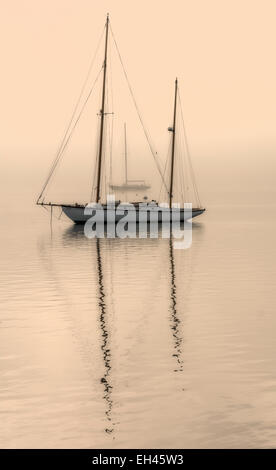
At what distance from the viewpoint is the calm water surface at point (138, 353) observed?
20.5 metres

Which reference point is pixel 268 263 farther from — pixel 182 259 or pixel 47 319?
pixel 47 319

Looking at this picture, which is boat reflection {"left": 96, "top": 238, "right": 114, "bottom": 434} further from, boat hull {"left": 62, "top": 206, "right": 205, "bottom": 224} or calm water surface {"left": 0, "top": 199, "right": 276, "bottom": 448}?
boat hull {"left": 62, "top": 206, "right": 205, "bottom": 224}

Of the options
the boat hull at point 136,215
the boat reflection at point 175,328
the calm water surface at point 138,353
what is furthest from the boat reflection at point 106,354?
the boat hull at point 136,215

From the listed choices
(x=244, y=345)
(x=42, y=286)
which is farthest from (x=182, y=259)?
(x=244, y=345)

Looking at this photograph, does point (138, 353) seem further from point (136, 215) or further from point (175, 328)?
point (136, 215)

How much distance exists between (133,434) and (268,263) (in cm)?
4141

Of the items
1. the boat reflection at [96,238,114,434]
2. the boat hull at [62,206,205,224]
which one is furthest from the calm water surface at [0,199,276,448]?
the boat hull at [62,206,205,224]

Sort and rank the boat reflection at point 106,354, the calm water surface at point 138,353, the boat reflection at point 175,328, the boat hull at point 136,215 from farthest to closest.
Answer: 1. the boat hull at point 136,215
2. the boat reflection at point 175,328
3. the boat reflection at point 106,354
4. the calm water surface at point 138,353

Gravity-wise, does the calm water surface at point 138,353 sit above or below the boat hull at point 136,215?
below

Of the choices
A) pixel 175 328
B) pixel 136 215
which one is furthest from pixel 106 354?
pixel 136 215

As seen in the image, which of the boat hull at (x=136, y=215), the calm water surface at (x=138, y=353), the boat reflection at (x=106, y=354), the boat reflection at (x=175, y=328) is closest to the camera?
the calm water surface at (x=138, y=353)

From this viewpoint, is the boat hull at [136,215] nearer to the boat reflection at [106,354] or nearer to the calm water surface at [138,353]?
the calm water surface at [138,353]

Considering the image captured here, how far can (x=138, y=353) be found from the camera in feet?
96.7

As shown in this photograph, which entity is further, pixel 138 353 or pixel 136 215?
pixel 136 215
